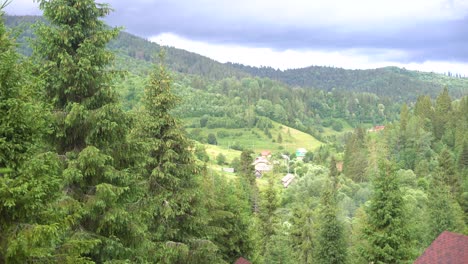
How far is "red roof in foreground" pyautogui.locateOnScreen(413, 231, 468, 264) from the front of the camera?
2234cm

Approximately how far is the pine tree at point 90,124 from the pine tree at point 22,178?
98.2 inches

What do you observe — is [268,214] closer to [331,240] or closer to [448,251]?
[331,240]

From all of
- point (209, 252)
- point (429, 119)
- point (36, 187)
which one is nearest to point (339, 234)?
point (209, 252)

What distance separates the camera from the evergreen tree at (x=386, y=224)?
23.9 m

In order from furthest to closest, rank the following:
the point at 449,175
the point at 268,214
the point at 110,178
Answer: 1. the point at 449,175
2. the point at 268,214
3. the point at 110,178

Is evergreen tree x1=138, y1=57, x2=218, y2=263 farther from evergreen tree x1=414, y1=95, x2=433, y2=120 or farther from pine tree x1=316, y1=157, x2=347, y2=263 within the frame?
evergreen tree x1=414, y1=95, x2=433, y2=120

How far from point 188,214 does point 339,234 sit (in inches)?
Answer: 636

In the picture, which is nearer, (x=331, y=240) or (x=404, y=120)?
(x=331, y=240)

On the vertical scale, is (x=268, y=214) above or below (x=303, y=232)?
below

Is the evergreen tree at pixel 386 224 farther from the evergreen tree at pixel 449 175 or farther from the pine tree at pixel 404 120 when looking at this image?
the pine tree at pixel 404 120

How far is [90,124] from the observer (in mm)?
11344

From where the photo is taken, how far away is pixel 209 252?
1755cm

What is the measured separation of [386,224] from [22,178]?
21630 millimetres

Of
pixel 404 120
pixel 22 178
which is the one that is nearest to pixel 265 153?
pixel 404 120
